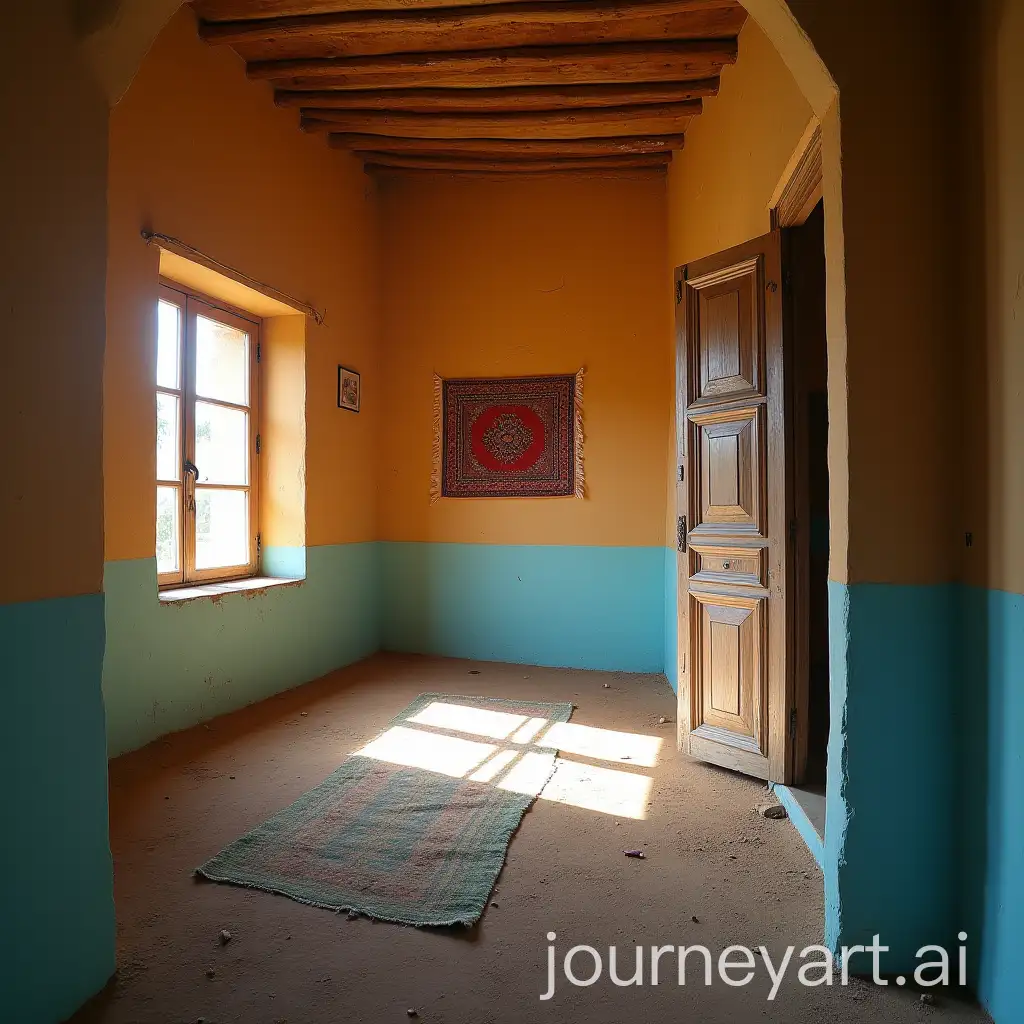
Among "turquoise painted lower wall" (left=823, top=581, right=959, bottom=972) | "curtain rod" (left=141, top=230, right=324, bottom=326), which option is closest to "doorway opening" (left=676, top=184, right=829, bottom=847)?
"turquoise painted lower wall" (left=823, top=581, right=959, bottom=972)

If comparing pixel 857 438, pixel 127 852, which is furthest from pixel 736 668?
pixel 127 852

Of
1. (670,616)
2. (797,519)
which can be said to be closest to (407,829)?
(797,519)

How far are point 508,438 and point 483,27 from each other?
2.45 meters

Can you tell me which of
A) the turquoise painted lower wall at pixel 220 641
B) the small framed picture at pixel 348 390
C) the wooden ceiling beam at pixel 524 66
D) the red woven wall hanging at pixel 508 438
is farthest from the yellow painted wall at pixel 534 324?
the wooden ceiling beam at pixel 524 66

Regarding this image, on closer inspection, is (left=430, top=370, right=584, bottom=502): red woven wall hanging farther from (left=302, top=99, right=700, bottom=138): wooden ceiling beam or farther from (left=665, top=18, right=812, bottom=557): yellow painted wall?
(left=302, top=99, right=700, bottom=138): wooden ceiling beam

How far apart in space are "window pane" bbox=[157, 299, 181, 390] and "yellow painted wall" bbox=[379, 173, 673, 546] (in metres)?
1.86

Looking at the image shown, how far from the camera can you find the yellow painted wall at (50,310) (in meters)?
1.34

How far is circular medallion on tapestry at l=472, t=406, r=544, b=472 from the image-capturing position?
4875mm

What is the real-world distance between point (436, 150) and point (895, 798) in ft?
14.5

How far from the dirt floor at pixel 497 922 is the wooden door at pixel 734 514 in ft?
0.85

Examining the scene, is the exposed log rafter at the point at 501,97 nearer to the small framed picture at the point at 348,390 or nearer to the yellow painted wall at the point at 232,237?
the yellow painted wall at the point at 232,237

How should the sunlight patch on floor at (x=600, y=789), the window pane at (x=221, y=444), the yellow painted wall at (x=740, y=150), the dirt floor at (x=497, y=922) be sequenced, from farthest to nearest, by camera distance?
the window pane at (x=221, y=444)
the sunlight patch on floor at (x=600, y=789)
the yellow painted wall at (x=740, y=150)
the dirt floor at (x=497, y=922)

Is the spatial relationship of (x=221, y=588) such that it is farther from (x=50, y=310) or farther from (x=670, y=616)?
(x=670, y=616)

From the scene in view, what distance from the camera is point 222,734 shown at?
3281 millimetres
